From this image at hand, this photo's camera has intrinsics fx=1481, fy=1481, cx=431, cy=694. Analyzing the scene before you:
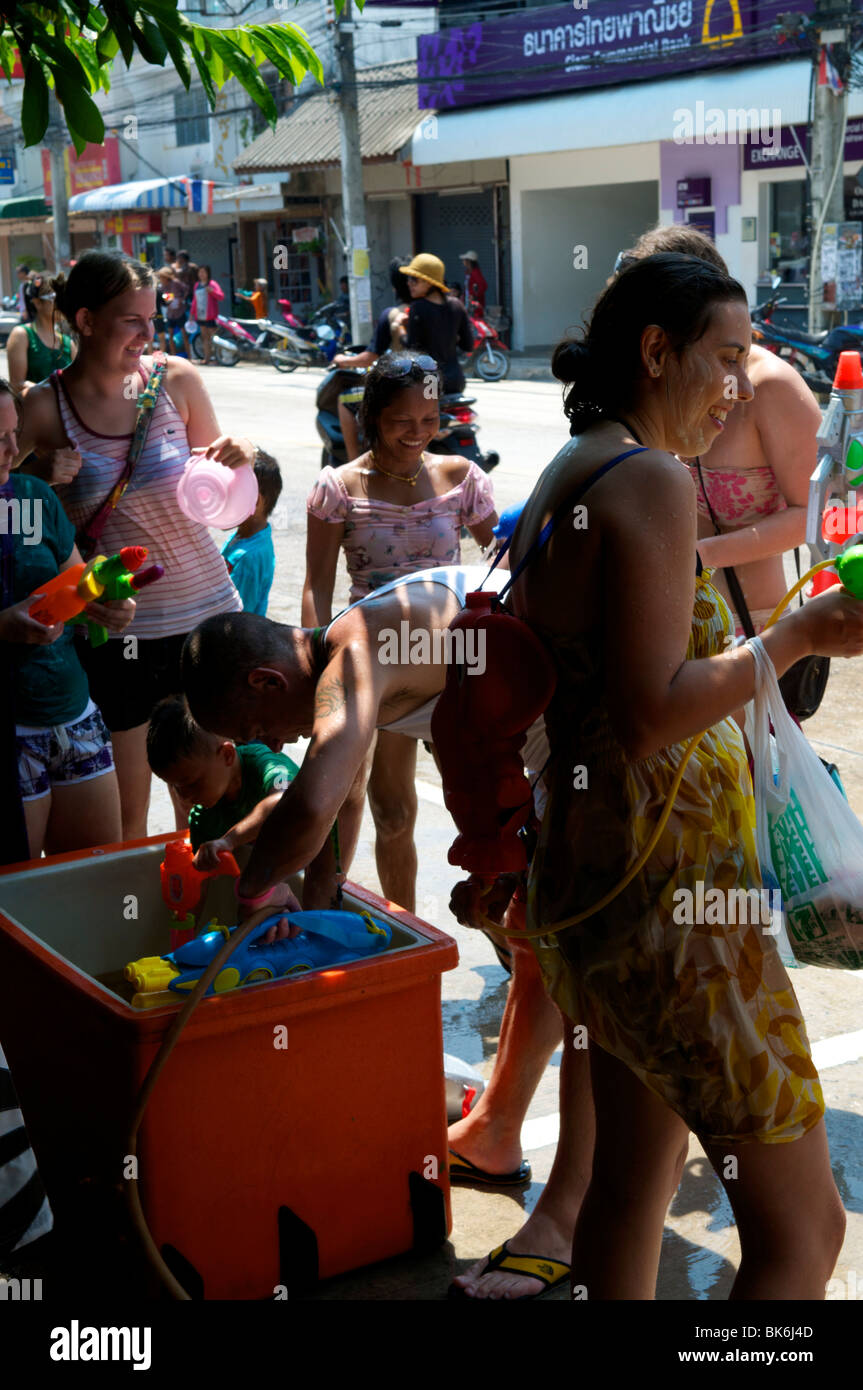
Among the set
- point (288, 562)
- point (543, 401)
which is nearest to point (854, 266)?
point (543, 401)

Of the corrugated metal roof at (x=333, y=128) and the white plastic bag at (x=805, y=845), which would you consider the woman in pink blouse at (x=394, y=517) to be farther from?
the corrugated metal roof at (x=333, y=128)

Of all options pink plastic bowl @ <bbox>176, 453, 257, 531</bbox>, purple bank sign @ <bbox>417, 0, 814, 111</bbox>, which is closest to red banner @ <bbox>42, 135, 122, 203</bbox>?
purple bank sign @ <bbox>417, 0, 814, 111</bbox>

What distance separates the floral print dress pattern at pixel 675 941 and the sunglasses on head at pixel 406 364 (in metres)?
1.85

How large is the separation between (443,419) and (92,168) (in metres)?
32.9

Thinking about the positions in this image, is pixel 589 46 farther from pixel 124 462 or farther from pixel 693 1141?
pixel 693 1141

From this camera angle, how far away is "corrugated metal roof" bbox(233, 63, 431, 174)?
84.5 ft

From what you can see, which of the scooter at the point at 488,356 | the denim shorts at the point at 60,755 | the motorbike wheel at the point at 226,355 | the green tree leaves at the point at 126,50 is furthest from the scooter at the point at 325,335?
the denim shorts at the point at 60,755

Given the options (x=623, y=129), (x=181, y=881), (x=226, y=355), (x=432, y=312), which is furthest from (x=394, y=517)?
(x=226, y=355)

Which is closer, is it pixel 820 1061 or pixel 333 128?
pixel 820 1061

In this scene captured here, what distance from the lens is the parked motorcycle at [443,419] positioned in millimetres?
9203

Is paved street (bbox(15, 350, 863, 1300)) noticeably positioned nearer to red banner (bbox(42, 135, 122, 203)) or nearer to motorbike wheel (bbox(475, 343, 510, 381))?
motorbike wheel (bbox(475, 343, 510, 381))

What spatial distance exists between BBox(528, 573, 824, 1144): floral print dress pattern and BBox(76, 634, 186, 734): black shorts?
6.94 ft

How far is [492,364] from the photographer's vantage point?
67.7ft
